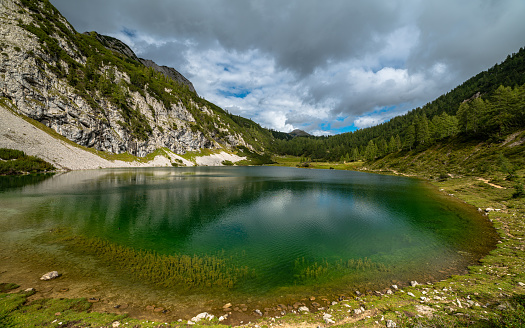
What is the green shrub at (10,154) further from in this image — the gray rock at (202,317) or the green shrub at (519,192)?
the green shrub at (519,192)

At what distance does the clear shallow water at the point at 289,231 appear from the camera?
17531 millimetres

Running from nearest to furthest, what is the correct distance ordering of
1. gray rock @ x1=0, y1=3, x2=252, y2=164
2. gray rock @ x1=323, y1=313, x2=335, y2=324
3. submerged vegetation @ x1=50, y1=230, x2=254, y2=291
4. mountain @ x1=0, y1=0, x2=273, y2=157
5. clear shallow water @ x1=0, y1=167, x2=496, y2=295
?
gray rock @ x1=323, y1=313, x2=335, y2=324 < submerged vegetation @ x1=50, y1=230, x2=254, y2=291 < clear shallow water @ x1=0, y1=167, x2=496, y2=295 < gray rock @ x1=0, y1=3, x2=252, y2=164 < mountain @ x1=0, y1=0, x2=273, y2=157

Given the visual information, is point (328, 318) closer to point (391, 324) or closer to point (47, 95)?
point (391, 324)

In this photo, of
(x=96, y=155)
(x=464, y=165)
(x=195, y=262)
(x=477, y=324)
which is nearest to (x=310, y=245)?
(x=195, y=262)

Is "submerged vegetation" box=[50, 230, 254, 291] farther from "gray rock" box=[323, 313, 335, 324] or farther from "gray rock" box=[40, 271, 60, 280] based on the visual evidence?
"gray rock" box=[323, 313, 335, 324]

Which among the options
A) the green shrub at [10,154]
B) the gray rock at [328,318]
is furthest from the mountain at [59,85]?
the gray rock at [328,318]

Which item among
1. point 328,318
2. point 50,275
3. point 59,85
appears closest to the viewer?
point 328,318

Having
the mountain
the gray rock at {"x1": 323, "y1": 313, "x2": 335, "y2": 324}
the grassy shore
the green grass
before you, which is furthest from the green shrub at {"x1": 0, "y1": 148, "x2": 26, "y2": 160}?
the gray rock at {"x1": 323, "y1": 313, "x2": 335, "y2": 324}

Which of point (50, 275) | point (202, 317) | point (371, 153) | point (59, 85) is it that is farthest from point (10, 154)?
point (371, 153)

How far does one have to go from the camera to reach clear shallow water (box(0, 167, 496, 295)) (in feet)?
57.5

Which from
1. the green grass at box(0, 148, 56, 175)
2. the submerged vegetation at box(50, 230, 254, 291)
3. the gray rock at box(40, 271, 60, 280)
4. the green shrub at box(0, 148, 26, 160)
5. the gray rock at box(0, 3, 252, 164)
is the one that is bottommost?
the submerged vegetation at box(50, 230, 254, 291)

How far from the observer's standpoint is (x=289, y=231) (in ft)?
92.2

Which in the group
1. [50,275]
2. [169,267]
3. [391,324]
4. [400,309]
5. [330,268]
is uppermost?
[391,324]

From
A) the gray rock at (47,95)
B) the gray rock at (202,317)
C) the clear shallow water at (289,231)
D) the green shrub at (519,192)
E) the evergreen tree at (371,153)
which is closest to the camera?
the gray rock at (202,317)
